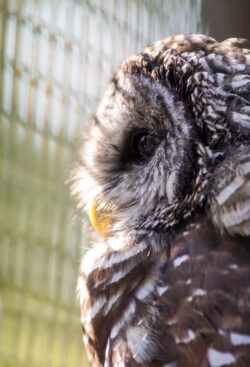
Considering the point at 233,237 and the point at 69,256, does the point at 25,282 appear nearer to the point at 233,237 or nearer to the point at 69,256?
the point at 69,256

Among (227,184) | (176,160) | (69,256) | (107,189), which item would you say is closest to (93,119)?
(107,189)

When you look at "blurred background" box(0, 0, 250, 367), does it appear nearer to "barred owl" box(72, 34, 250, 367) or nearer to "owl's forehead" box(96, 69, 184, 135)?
"owl's forehead" box(96, 69, 184, 135)

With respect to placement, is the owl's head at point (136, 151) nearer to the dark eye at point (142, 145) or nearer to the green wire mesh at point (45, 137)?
the dark eye at point (142, 145)

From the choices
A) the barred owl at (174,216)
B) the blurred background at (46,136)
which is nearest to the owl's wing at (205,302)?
the barred owl at (174,216)

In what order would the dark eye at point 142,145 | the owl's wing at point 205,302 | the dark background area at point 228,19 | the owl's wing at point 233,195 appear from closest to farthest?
the owl's wing at point 205,302, the owl's wing at point 233,195, the dark eye at point 142,145, the dark background area at point 228,19

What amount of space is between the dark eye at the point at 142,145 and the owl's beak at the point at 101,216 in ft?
0.49

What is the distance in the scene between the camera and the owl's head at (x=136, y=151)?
1.32m

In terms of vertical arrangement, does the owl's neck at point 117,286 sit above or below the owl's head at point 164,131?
below

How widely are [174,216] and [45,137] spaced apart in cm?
150

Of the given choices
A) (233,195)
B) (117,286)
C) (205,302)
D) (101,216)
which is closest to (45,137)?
(101,216)

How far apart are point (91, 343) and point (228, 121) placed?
1.99 ft

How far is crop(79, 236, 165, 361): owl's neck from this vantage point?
1.26 metres

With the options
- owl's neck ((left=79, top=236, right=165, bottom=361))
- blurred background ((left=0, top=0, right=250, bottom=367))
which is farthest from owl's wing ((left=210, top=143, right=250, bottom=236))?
blurred background ((left=0, top=0, right=250, bottom=367))

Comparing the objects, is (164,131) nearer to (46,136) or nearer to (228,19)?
(228,19)
